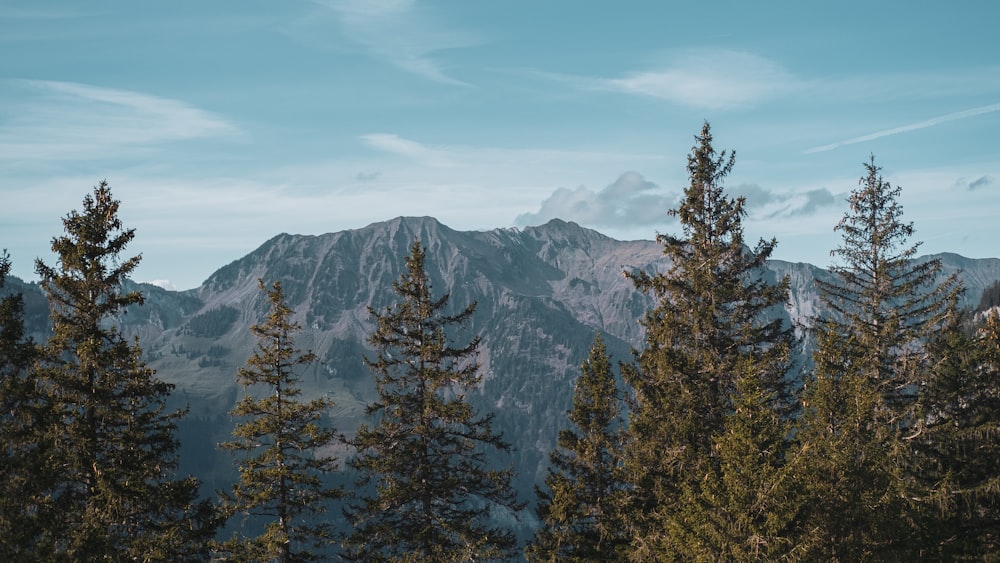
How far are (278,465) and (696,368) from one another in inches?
564

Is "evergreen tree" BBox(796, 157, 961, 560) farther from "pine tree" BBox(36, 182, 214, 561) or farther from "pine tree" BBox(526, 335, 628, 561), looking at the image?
"pine tree" BBox(36, 182, 214, 561)

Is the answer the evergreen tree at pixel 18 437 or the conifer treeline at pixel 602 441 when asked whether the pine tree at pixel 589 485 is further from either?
the evergreen tree at pixel 18 437

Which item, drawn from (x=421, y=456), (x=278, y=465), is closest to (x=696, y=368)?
(x=421, y=456)

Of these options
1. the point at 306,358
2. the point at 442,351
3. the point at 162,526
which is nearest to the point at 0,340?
the point at 162,526

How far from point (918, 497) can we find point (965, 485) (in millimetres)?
2844

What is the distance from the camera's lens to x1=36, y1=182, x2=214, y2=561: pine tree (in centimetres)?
2097

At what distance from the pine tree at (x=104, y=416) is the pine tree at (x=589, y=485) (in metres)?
11.8

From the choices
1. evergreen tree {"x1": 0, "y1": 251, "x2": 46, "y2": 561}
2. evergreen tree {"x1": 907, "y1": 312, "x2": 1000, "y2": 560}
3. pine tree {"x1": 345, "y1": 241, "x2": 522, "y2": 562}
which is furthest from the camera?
pine tree {"x1": 345, "y1": 241, "x2": 522, "y2": 562}

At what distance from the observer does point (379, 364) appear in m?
27.9

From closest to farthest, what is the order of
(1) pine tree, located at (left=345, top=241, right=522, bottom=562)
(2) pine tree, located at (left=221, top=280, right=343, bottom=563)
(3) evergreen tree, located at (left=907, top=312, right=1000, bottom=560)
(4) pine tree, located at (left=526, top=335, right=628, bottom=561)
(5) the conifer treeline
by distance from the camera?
(5) the conifer treeline < (3) evergreen tree, located at (left=907, top=312, right=1000, bottom=560) < (2) pine tree, located at (left=221, top=280, right=343, bottom=563) < (1) pine tree, located at (left=345, top=241, right=522, bottom=562) < (4) pine tree, located at (left=526, top=335, right=628, bottom=561)

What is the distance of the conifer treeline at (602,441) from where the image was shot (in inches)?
795

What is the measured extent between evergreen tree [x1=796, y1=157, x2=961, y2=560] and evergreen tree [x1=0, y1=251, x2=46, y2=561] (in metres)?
18.1

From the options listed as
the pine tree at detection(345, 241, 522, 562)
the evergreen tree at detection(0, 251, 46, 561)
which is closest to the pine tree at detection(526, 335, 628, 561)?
the pine tree at detection(345, 241, 522, 562)

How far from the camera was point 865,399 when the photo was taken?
24.0m
